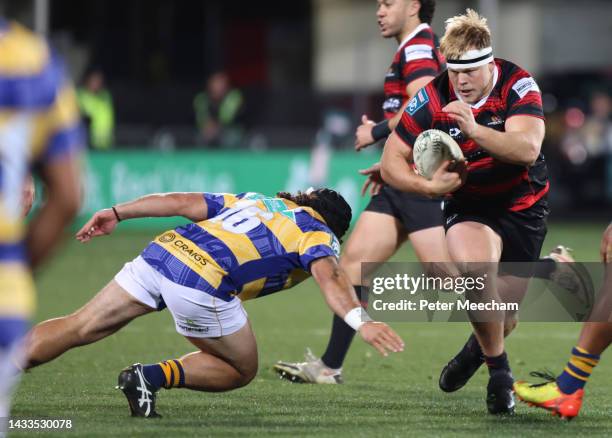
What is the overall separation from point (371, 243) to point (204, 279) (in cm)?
215

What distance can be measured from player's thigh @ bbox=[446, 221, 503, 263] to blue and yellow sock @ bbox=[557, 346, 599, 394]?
673 millimetres

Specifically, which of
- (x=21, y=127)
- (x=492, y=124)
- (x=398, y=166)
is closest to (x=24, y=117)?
(x=21, y=127)

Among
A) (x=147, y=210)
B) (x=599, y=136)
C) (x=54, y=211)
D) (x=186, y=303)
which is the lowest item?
(x=599, y=136)

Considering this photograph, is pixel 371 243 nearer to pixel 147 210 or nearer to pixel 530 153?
pixel 530 153

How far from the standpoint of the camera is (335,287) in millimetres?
5477

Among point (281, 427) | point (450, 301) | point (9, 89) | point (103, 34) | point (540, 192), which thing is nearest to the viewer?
point (9, 89)

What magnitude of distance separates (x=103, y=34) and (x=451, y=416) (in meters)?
20.8

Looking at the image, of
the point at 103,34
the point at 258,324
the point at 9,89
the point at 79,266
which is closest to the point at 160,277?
the point at 9,89

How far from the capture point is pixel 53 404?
6375 millimetres

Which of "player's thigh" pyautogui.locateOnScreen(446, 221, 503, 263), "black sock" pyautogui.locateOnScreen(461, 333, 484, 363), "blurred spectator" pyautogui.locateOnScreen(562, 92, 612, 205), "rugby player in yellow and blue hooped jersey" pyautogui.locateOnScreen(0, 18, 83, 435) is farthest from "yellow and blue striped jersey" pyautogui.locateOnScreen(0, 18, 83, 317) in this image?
"blurred spectator" pyautogui.locateOnScreen(562, 92, 612, 205)

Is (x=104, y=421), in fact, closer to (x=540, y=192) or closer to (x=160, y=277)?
(x=160, y=277)

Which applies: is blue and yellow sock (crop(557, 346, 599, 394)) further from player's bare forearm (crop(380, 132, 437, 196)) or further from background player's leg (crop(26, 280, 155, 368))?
background player's leg (crop(26, 280, 155, 368))

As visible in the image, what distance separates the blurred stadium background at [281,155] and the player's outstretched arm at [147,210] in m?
0.91

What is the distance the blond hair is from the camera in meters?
6.26
